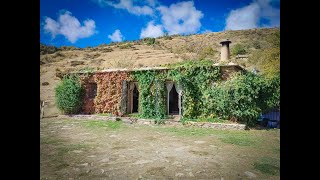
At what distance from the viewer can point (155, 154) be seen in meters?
7.08

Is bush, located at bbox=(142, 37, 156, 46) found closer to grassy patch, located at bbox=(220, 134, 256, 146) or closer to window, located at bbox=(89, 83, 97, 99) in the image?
window, located at bbox=(89, 83, 97, 99)

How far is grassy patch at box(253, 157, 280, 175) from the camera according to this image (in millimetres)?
5621

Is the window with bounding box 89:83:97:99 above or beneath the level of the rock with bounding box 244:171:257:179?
above

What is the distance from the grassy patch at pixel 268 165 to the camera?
562cm

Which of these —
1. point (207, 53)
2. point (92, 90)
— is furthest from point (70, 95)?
point (207, 53)

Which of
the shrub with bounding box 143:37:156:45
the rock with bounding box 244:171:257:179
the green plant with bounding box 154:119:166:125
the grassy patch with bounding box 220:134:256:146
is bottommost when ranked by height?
the rock with bounding box 244:171:257:179

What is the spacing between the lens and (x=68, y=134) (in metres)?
10.2

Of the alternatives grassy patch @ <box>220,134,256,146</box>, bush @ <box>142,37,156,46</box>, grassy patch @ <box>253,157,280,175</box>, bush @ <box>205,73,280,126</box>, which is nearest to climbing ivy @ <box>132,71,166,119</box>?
bush @ <box>205,73,280,126</box>

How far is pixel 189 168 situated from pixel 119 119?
910 centimetres

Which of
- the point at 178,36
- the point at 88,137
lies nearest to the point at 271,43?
the point at 178,36

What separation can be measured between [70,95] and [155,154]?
11087 mm

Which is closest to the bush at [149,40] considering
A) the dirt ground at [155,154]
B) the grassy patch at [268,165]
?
the dirt ground at [155,154]

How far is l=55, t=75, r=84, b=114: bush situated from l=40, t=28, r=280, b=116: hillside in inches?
385

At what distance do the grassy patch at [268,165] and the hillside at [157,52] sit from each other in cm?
2053
